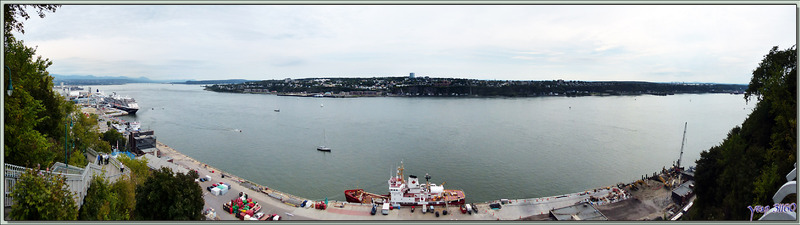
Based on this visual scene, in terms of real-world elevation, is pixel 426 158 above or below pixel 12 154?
below

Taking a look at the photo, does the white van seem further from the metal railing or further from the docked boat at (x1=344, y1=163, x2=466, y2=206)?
the metal railing

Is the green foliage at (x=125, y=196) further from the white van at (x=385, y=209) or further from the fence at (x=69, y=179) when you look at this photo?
the white van at (x=385, y=209)

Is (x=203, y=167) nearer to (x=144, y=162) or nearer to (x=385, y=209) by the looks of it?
(x=144, y=162)

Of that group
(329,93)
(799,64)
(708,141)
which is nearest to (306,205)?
(799,64)

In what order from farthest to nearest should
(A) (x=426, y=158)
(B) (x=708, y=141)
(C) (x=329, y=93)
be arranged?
(C) (x=329, y=93), (B) (x=708, y=141), (A) (x=426, y=158)

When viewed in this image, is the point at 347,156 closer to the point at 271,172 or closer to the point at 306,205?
the point at 271,172

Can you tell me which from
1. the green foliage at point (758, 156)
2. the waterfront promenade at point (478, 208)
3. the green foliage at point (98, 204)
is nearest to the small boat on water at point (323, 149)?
the waterfront promenade at point (478, 208)

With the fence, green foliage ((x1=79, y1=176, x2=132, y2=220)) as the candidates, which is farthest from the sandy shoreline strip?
the fence
